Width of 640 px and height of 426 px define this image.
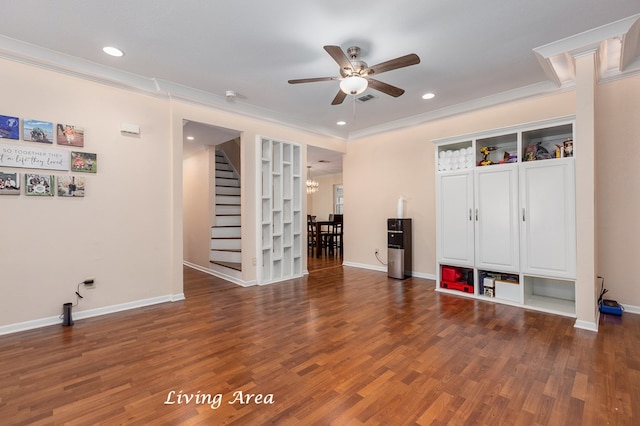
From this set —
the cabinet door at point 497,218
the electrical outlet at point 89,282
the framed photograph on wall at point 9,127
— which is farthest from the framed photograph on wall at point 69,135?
the cabinet door at point 497,218

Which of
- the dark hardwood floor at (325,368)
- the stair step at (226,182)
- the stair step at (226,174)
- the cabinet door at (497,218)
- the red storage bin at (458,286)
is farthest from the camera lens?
the stair step at (226,174)

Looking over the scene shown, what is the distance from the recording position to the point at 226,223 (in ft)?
19.5

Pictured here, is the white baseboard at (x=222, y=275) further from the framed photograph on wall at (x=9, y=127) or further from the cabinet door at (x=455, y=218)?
the framed photograph on wall at (x=9, y=127)

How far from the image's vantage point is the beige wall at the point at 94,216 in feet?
9.41

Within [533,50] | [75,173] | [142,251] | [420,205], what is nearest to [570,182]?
[533,50]

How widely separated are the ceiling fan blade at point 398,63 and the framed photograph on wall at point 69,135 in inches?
124

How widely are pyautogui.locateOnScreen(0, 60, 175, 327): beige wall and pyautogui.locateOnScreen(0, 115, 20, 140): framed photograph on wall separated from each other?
0.05 meters

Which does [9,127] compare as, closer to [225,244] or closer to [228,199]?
[225,244]

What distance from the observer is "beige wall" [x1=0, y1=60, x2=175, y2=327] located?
2867mm

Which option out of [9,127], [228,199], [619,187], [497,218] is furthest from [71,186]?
[619,187]

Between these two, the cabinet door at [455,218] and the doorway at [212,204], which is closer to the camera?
the cabinet door at [455,218]

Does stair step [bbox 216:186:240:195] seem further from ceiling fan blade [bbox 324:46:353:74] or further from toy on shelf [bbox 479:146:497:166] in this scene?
toy on shelf [bbox 479:146:497:166]

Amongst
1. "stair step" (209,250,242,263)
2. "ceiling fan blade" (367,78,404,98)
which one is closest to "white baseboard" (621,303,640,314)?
"ceiling fan blade" (367,78,404,98)

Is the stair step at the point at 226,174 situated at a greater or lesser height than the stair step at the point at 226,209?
greater
